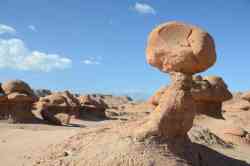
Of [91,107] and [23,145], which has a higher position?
[91,107]

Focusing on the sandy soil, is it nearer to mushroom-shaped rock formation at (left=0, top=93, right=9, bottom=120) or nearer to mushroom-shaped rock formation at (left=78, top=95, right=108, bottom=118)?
A: mushroom-shaped rock formation at (left=0, top=93, right=9, bottom=120)

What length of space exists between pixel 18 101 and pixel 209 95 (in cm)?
912

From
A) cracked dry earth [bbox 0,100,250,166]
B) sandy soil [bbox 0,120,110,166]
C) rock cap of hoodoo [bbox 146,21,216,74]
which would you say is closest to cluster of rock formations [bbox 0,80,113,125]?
sandy soil [bbox 0,120,110,166]

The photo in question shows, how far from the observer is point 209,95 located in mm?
18656

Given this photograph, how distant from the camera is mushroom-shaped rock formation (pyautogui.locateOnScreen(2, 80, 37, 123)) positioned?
19.2 m

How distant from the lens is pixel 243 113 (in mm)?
25750

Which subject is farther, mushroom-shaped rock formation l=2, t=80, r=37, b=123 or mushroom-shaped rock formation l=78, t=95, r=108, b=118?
mushroom-shaped rock formation l=78, t=95, r=108, b=118

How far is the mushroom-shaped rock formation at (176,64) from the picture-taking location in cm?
827

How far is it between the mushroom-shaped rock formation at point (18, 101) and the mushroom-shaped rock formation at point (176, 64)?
1202 centimetres

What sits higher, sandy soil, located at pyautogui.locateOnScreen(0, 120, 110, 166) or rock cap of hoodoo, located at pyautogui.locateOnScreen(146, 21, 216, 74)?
rock cap of hoodoo, located at pyautogui.locateOnScreen(146, 21, 216, 74)

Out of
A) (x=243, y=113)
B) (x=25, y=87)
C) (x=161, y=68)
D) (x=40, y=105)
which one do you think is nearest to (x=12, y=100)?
(x=25, y=87)

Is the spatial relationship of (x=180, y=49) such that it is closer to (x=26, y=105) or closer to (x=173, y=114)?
(x=173, y=114)

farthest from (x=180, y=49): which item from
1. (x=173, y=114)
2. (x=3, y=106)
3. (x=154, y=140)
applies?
(x=3, y=106)

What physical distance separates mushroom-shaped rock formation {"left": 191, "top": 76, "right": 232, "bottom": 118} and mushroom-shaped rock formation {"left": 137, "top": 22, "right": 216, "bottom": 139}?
9.87 m
